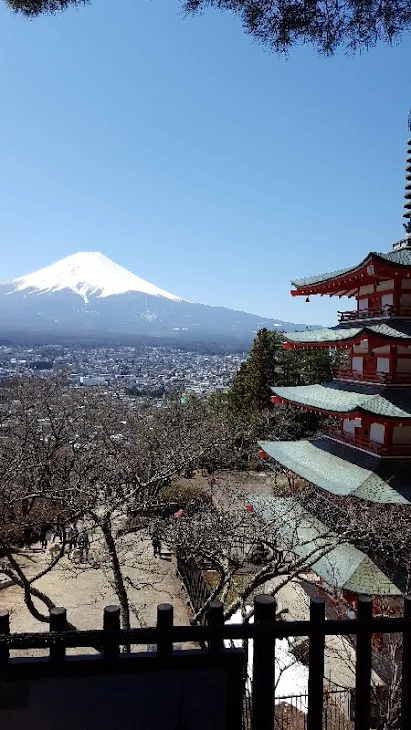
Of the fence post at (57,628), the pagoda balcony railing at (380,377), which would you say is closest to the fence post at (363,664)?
the fence post at (57,628)

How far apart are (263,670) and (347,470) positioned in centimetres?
851

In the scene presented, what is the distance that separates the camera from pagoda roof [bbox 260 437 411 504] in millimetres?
8688

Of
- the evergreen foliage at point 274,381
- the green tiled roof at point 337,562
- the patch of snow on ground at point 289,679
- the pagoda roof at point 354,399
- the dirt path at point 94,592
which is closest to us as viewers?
the patch of snow on ground at point 289,679

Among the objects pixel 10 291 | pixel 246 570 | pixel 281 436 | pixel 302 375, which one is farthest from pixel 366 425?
pixel 10 291

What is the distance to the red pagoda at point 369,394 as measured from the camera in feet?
30.1

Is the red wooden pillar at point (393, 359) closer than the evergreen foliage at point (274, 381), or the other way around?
the red wooden pillar at point (393, 359)

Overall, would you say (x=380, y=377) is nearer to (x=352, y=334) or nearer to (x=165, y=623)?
(x=352, y=334)

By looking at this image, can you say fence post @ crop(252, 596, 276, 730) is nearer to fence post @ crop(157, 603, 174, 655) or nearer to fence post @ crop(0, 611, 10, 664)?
fence post @ crop(157, 603, 174, 655)

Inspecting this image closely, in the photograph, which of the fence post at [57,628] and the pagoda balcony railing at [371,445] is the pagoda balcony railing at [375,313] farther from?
the fence post at [57,628]

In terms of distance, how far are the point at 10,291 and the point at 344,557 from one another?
20557cm

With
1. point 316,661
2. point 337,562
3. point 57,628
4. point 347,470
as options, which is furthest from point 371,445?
point 57,628

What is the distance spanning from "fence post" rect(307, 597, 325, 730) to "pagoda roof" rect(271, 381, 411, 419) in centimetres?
742

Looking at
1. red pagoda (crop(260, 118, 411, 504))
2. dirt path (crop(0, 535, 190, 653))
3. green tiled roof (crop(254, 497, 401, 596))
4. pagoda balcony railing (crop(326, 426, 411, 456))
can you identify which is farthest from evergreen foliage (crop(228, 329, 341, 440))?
green tiled roof (crop(254, 497, 401, 596))

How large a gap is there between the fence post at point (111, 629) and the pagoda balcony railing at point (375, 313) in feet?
30.9
